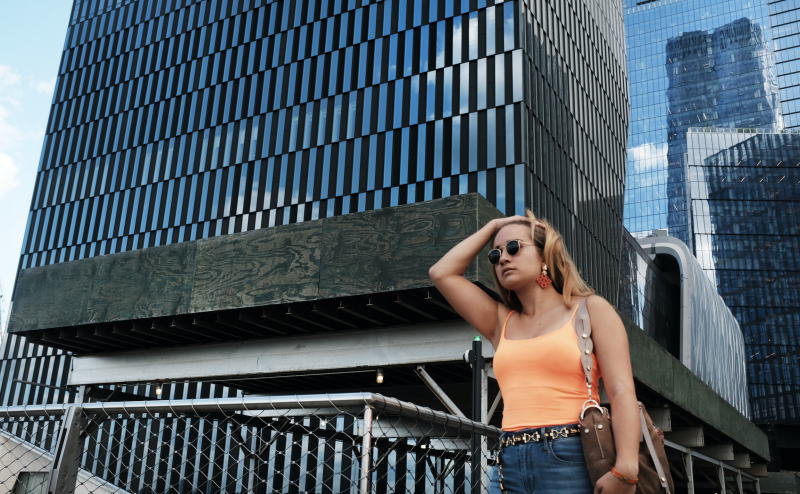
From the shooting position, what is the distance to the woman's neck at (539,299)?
2684 millimetres

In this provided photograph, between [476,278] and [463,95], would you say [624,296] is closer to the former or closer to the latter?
[463,95]

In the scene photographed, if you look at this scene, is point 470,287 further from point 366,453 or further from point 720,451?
point 720,451

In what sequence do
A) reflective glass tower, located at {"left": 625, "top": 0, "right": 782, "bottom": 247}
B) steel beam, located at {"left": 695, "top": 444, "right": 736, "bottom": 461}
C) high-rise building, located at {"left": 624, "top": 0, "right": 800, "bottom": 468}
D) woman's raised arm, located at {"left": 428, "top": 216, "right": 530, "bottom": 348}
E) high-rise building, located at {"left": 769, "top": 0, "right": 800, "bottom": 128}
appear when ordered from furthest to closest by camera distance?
1. reflective glass tower, located at {"left": 625, "top": 0, "right": 782, "bottom": 247}
2. high-rise building, located at {"left": 769, "top": 0, "right": 800, "bottom": 128}
3. high-rise building, located at {"left": 624, "top": 0, "right": 800, "bottom": 468}
4. steel beam, located at {"left": 695, "top": 444, "right": 736, "bottom": 461}
5. woman's raised arm, located at {"left": 428, "top": 216, "right": 530, "bottom": 348}

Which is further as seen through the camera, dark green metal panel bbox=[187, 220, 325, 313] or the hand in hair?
dark green metal panel bbox=[187, 220, 325, 313]

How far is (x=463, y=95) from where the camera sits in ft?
114

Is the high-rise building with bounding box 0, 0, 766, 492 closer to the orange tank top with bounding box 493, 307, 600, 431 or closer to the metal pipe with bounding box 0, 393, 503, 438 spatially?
the metal pipe with bounding box 0, 393, 503, 438

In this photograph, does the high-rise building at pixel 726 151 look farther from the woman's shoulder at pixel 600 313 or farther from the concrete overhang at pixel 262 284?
the woman's shoulder at pixel 600 313

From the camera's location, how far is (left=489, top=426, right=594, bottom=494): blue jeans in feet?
7.59

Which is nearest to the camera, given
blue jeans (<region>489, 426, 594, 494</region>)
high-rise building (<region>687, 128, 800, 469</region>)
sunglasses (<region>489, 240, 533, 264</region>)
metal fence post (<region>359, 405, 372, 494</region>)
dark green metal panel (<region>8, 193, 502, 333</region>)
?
blue jeans (<region>489, 426, 594, 494</region>)

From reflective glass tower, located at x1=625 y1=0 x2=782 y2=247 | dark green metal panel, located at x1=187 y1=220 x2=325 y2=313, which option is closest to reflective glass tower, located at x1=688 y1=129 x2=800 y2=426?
reflective glass tower, located at x1=625 y1=0 x2=782 y2=247

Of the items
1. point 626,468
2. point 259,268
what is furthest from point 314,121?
point 626,468

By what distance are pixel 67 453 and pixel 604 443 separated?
3.00 m

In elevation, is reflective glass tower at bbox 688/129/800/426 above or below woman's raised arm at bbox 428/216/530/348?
above

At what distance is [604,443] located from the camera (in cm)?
228
